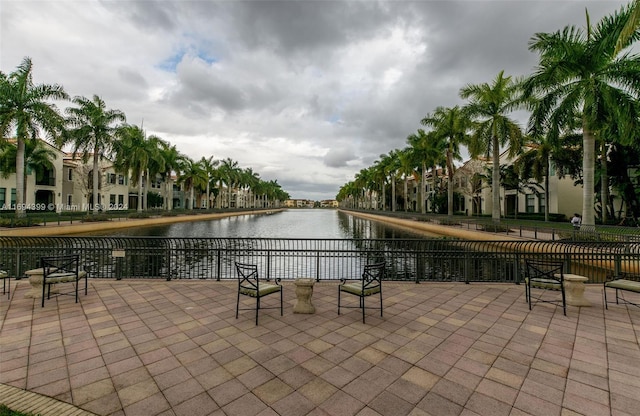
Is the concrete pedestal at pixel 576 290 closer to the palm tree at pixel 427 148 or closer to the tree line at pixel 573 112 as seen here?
the tree line at pixel 573 112

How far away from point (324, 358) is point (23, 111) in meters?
34.0

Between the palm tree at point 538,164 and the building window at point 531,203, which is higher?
the palm tree at point 538,164

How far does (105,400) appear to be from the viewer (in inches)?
128

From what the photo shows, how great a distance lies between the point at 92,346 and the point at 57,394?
1.27 metres

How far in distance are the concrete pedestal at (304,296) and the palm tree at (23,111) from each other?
30.8 meters

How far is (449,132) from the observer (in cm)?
3753

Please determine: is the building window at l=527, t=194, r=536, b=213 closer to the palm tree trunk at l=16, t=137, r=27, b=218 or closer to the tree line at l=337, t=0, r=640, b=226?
the tree line at l=337, t=0, r=640, b=226

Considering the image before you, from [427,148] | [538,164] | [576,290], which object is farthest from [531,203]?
[576,290]

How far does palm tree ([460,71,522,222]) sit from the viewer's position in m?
26.8

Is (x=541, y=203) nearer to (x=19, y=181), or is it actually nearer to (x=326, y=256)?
(x=326, y=256)

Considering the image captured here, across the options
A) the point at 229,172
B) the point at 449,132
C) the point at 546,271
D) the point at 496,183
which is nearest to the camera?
the point at 546,271

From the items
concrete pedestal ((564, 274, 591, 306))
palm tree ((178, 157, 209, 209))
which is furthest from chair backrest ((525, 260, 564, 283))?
palm tree ((178, 157, 209, 209))

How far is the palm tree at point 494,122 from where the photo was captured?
2677 centimetres

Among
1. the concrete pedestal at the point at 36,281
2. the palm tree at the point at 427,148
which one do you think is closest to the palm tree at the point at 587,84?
the palm tree at the point at 427,148
